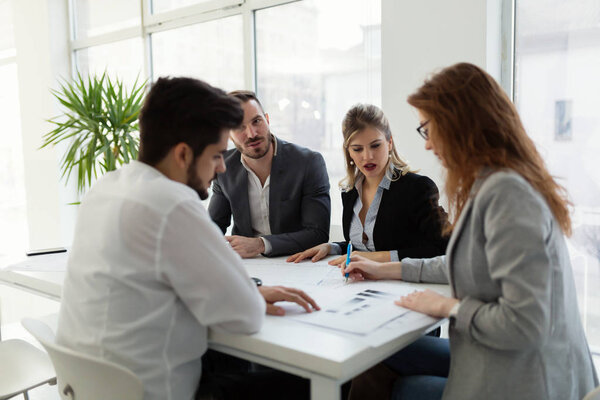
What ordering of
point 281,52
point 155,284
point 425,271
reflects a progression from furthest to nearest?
point 281,52 < point 425,271 < point 155,284

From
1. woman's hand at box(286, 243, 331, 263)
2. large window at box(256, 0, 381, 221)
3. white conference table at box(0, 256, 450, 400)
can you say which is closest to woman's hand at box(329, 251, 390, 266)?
woman's hand at box(286, 243, 331, 263)

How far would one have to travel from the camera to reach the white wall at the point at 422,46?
2631mm

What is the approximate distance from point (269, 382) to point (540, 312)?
0.73 m

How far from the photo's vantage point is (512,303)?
3.53 feet

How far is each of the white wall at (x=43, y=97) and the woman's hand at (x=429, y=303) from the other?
4677 millimetres

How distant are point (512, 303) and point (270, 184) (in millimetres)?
1453

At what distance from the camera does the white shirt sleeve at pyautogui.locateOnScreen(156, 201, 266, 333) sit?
113cm

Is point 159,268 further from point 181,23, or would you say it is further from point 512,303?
point 181,23

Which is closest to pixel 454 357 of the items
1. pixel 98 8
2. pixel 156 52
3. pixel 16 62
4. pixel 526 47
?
pixel 526 47

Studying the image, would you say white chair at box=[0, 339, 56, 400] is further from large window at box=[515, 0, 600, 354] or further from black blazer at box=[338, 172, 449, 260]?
large window at box=[515, 0, 600, 354]

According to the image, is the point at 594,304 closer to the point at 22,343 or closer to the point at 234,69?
the point at 22,343

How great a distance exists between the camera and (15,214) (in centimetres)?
600

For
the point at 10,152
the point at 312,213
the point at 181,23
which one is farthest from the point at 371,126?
the point at 10,152

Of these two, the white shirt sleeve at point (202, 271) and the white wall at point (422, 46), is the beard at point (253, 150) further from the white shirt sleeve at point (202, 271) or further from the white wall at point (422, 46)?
the white shirt sleeve at point (202, 271)
